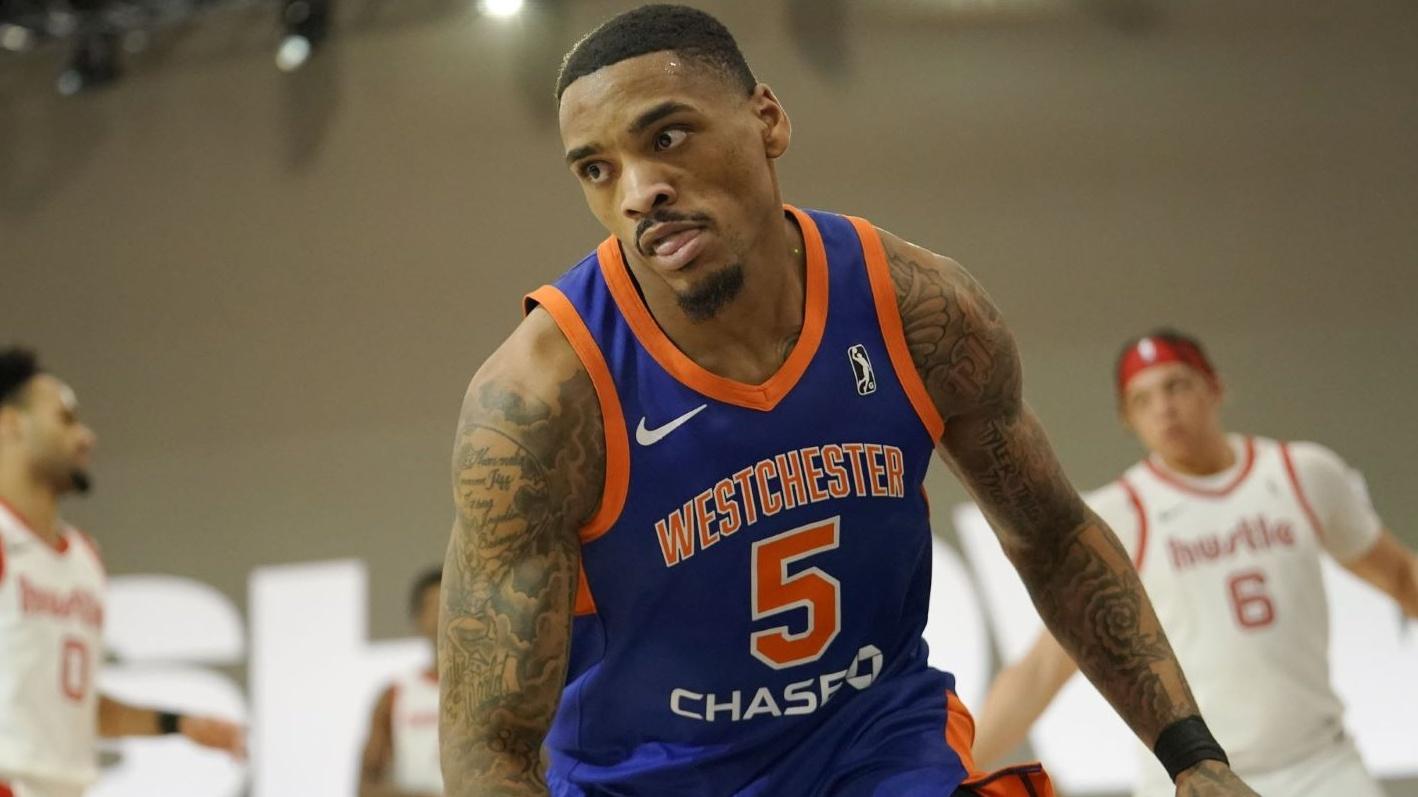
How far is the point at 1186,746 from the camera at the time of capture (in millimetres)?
2551

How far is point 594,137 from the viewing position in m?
2.46

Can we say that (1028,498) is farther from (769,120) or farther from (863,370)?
(769,120)

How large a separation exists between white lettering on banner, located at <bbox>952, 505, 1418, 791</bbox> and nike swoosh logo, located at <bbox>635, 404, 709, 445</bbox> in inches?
190

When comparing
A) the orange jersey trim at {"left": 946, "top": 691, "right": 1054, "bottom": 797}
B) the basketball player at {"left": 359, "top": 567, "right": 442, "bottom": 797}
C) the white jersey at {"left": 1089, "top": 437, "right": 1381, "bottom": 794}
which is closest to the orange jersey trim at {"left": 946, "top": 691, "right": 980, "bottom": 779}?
the orange jersey trim at {"left": 946, "top": 691, "right": 1054, "bottom": 797}

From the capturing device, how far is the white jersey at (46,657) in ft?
19.1

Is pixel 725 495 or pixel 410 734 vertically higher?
pixel 410 734

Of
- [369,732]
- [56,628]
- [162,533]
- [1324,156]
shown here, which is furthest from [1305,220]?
[162,533]

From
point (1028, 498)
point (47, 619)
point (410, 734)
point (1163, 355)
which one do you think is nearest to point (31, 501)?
point (47, 619)

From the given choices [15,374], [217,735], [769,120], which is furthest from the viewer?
[15,374]

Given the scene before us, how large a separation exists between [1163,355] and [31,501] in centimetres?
416

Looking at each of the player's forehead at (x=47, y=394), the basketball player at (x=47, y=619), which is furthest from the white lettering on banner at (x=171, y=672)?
the player's forehead at (x=47, y=394)

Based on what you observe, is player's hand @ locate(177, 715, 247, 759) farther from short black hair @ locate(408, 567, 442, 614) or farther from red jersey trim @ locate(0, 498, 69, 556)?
short black hair @ locate(408, 567, 442, 614)

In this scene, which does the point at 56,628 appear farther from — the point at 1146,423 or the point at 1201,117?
the point at 1201,117

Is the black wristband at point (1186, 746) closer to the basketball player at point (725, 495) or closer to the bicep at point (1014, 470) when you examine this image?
the basketball player at point (725, 495)
